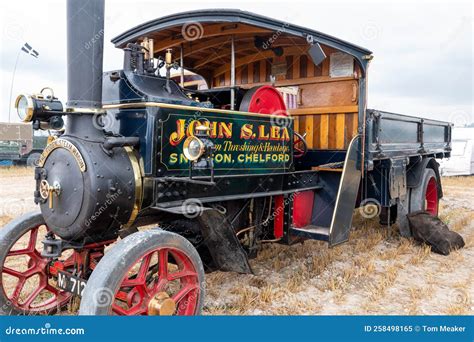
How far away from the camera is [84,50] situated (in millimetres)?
2924

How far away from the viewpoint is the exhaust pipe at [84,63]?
9.50 ft

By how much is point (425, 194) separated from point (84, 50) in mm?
5218

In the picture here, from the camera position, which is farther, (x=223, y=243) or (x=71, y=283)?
(x=223, y=243)

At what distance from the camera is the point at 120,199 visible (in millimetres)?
2932

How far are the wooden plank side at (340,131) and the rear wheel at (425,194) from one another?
2.04 meters

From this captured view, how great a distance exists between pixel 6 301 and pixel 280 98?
2.86 meters

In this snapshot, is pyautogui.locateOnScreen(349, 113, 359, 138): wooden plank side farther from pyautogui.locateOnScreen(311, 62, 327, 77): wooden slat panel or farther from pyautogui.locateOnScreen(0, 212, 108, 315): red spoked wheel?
pyautogui.locateOnScreen(0, 212, 108, 315): red spoked wheel

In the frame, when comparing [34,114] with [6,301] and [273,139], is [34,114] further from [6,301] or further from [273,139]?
[273,139]

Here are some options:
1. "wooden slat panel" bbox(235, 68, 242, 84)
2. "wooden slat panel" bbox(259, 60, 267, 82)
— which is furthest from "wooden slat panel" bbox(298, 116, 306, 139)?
"wooden slat panel" bbox(235, 68, 242, 84)

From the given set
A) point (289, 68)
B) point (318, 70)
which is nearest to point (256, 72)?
point (289, 68)

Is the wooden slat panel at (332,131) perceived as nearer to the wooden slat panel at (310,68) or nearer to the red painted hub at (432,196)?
the wooden slat panel at (310,68)

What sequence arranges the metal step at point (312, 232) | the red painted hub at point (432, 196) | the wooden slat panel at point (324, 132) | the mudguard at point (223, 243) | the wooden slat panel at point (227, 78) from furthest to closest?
the red painted hub at point (432, 196)
the wooden slat panel at point (227, 78)
the wooden slat panel at point (324, 132)
the metal step at point (312, 232)
the mudguard at point (223, 243)

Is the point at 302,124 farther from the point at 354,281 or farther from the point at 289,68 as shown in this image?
the point at 354,281

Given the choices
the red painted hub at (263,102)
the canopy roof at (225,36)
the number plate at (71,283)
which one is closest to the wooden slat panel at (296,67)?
the canopy roof at (225,36)
